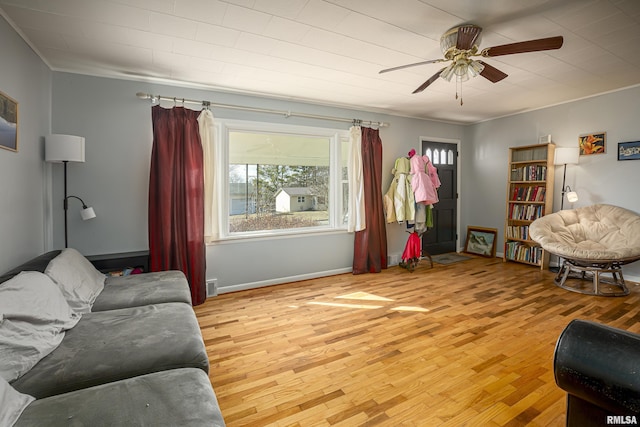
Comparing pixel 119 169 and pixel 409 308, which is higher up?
pixel 119 169

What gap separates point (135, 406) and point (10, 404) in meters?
0.40

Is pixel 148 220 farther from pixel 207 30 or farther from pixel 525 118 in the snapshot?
pixel 525 118

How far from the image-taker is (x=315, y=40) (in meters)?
2.38

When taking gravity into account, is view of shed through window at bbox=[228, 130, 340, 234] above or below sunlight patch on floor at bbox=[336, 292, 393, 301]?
above

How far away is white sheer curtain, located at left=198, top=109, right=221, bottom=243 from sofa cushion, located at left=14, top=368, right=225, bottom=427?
2241mm

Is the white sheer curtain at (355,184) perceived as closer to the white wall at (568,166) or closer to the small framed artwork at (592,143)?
the white wall at (568,166)

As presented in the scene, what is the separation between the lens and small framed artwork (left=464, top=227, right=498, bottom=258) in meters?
5.16

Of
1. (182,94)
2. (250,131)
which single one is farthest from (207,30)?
(250,131)

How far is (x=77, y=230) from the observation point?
115 inches

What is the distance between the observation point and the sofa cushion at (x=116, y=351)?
124 cm

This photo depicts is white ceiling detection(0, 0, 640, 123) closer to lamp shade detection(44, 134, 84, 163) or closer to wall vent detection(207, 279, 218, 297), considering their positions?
lamp shade detection(44, 134, 84, 163)

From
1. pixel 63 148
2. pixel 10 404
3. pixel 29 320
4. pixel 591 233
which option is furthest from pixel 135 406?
pixel 591 233

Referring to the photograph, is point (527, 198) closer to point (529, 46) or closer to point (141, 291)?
point (529, 46)

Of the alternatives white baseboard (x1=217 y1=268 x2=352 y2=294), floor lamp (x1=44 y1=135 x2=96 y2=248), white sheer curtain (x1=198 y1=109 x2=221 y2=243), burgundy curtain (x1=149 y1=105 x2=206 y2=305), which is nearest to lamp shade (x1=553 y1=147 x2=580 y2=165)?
white baseboard (x1=217 y1=268 x2=352 y2=294)
